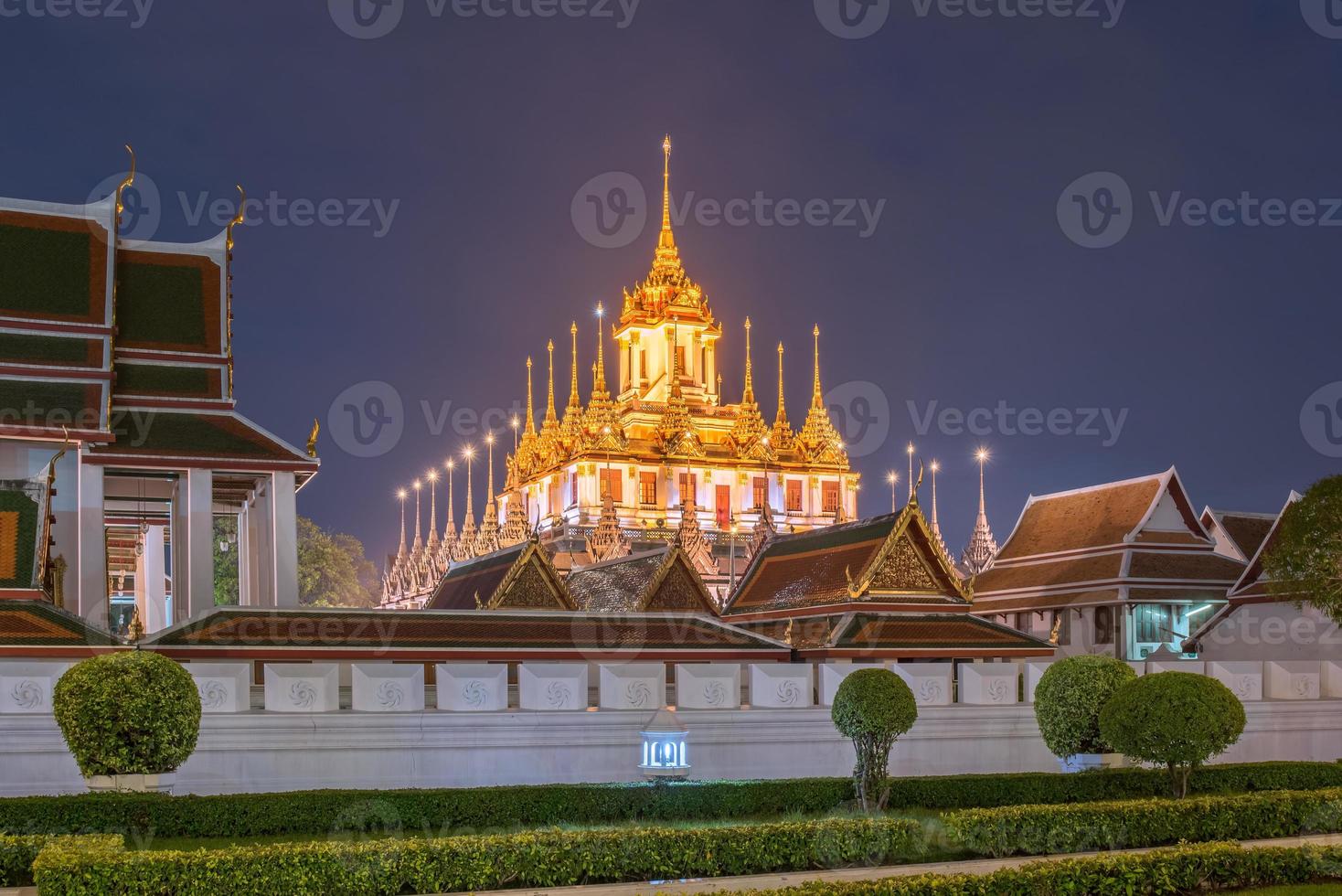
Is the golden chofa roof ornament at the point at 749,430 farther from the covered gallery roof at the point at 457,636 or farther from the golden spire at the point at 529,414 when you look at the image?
the covered gallery roof at the point at 457,636

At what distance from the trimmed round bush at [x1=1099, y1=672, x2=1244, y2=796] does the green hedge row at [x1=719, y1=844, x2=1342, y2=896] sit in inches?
147

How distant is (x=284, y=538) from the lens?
2769cm

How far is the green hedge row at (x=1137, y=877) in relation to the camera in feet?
38.6

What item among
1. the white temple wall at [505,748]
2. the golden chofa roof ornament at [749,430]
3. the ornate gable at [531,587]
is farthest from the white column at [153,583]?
the golden chofa roof ornament at [749,430]

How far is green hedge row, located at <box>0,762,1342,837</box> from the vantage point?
15.2 meters

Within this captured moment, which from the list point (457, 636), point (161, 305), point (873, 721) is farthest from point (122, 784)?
point (161, 305)

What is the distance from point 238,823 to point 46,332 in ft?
49.7

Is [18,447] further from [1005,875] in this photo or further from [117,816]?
[1005,875]

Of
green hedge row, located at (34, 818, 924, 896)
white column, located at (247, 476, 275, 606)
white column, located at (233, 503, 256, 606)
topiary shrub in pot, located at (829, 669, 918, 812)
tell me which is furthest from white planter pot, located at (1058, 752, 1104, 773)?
white column, located at (233, 503, 256, 606)

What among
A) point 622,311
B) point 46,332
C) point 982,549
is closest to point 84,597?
point 46,332

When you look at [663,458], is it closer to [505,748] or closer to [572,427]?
[572,427]

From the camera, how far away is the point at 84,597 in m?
26.7

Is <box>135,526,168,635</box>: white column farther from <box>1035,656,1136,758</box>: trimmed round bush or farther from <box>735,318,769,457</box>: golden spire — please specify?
<box>735,318,769,457</box>: golden spire

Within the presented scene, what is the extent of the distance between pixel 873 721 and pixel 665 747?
287 centimetres
